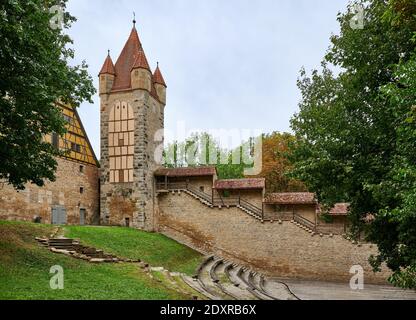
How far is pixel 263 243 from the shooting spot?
1150 inches

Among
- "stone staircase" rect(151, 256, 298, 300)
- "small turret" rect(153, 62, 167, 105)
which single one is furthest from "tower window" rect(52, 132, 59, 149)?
"stone staircase" rect(151, 256, 298, 300)

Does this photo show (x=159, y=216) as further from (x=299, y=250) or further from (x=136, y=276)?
(x=136, y=276)

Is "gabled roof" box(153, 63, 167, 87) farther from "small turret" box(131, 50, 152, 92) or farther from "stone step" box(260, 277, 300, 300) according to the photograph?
"stone step" box(260, 277, 300, 300)

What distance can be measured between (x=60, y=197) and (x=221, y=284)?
15.8 metres

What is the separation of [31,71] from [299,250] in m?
21.9

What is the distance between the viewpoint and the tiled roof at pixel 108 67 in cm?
3281

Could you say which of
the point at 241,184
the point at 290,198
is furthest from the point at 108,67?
the point at 290,198

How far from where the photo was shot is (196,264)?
2447 cm

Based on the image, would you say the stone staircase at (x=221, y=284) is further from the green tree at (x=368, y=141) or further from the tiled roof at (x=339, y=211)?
the tiled roof at (x=339, y=211)

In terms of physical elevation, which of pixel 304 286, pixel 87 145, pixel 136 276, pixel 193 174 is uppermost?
pixel 87 145

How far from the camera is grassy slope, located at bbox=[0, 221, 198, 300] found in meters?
11.4

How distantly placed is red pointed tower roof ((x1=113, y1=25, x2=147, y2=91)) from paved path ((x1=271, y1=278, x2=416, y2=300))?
19.9 metres
